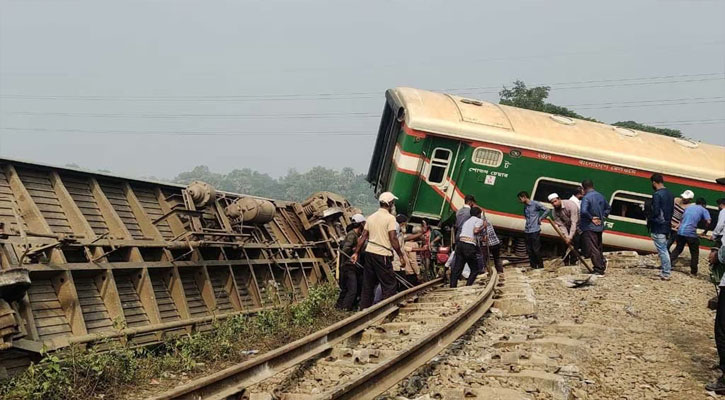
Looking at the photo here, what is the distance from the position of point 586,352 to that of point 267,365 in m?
2.68

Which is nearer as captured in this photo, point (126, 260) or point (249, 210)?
point (126, 260)

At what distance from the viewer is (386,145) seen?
13.2 meters

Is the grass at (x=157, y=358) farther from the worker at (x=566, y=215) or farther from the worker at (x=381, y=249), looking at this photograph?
the worker at (x=566, y=215)

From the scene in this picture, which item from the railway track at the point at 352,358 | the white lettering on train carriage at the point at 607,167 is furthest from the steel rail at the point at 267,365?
the white lettering on train carriage at the point at 607,167

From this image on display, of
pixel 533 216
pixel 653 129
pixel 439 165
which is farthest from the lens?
pixel 653 129

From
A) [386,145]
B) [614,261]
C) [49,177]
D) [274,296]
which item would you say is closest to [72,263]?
[49,177]

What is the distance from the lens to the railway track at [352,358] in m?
4.01

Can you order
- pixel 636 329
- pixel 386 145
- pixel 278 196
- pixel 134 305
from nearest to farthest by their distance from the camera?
pixel 636 329 → pixel 134 305 → pixel 386 145 → pixel 278 196

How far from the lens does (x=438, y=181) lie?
11.9 meters

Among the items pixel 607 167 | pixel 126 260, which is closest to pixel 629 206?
pixel 607 167

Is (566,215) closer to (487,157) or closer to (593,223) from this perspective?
(593,223)

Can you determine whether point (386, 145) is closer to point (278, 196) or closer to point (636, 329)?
point (636, 329)

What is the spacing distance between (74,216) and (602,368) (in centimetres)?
591

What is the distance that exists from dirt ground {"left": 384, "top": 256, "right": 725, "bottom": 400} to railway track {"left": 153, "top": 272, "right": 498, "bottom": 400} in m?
0.19
